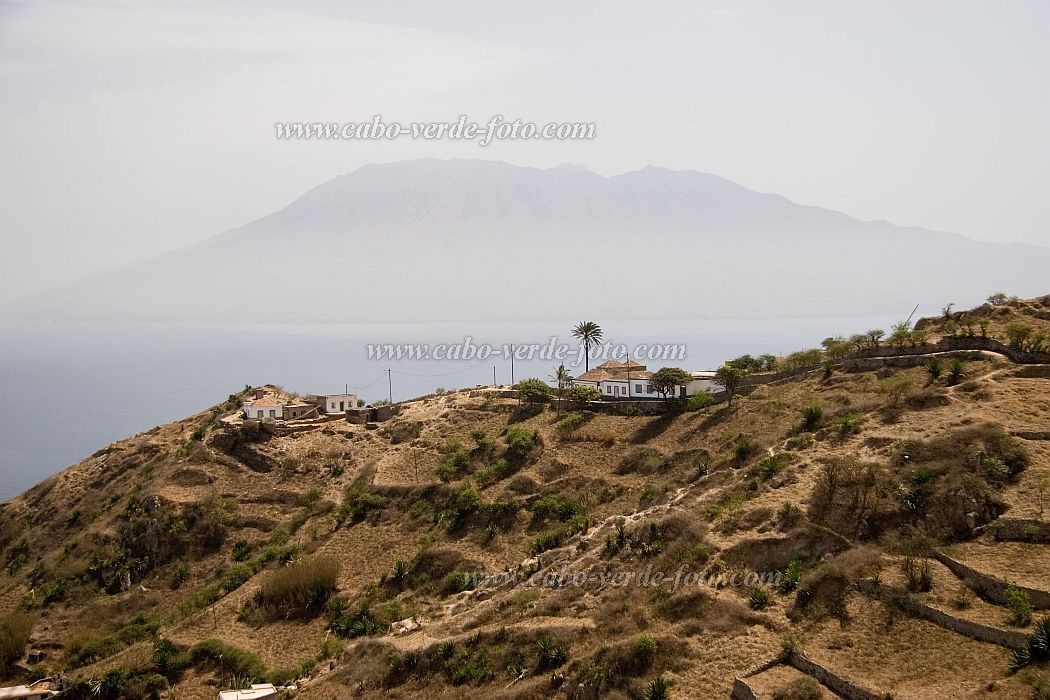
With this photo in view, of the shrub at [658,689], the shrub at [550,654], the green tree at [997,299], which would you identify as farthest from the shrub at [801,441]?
the green tree at [997,299]

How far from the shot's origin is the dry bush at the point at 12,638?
34.0 m

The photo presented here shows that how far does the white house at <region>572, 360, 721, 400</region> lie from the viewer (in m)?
41.8

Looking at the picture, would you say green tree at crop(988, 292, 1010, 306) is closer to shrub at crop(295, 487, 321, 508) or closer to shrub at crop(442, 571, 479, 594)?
shrub at crop(442, 571, 479, 594)

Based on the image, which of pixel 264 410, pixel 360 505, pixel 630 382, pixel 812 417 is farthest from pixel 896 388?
pixel 264 410

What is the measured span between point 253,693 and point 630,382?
2296cm

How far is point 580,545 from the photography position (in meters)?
29.6

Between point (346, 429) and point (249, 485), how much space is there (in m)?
5.98

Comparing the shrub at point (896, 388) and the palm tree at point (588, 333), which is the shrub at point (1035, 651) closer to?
the shrub at point (896, 388)

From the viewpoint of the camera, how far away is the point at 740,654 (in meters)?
20.7

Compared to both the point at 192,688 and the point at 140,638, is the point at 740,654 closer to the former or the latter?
the point at 192,688

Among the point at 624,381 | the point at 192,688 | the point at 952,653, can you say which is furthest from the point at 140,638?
the point at 952,653

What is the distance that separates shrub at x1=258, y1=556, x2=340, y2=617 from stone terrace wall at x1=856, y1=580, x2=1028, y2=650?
19.7 m

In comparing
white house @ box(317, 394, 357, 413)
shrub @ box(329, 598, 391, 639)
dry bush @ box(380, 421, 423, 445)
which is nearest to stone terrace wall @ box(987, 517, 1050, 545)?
shrub @ box(329, 598, 391, 639)

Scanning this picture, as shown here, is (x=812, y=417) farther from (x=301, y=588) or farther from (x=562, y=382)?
(x=301, y=588)
